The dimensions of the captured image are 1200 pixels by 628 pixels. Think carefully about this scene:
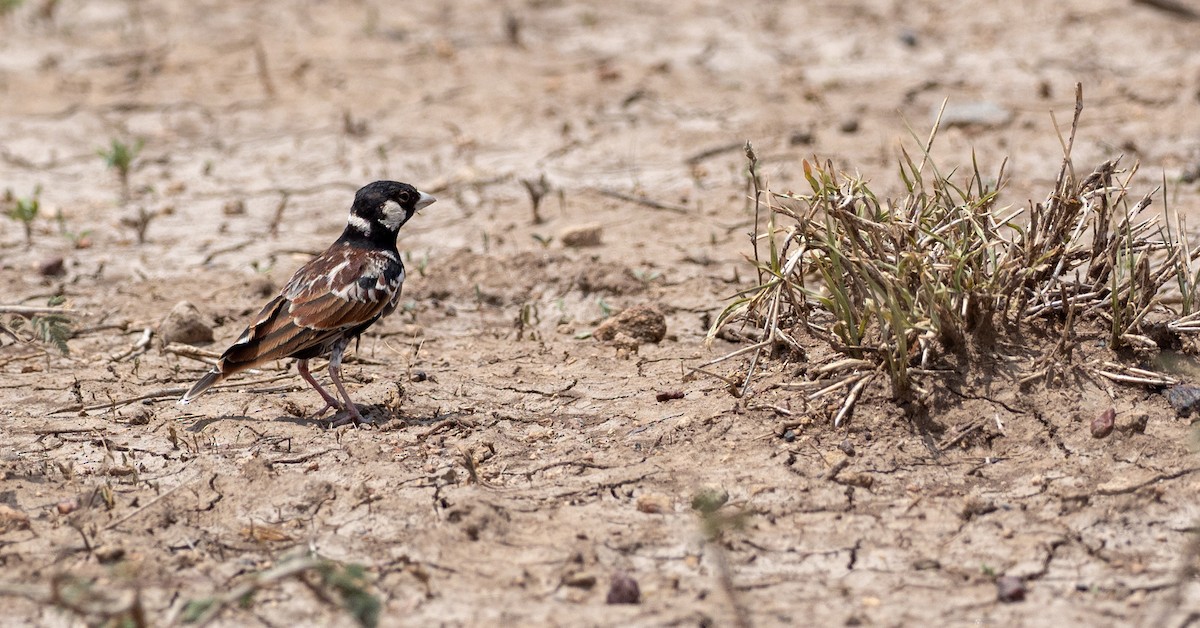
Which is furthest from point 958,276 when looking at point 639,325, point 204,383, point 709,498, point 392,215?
point 204,383

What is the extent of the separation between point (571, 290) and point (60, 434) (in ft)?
9.35

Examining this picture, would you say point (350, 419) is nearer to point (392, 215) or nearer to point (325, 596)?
point (392, 215)

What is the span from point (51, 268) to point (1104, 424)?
6.08 m

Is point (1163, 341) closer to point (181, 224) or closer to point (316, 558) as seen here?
point (316, 558)

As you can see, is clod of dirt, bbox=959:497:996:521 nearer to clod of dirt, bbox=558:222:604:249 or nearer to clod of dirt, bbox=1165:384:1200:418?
clod of dirt, bbox=1165:384:1200:418

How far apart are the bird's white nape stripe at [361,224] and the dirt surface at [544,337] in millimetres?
684

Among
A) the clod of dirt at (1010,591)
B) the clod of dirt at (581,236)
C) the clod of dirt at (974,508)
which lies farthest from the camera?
the clod of dirt at (581,236)

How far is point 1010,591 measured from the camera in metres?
3.97

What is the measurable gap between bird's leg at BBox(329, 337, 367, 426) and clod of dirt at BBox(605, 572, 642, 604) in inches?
73.3

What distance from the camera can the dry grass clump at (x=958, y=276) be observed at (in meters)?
4.91

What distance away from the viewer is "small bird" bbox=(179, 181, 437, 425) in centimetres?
562

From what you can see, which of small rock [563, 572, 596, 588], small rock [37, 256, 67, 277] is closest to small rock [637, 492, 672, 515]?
small rock [563, 572, 596, 588]

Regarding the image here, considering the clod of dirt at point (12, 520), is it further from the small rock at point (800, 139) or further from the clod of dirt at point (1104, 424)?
the small rock at point (800, 139)

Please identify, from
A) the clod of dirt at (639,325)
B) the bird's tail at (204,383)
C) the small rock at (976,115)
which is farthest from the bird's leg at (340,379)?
the small rock at (976,115)
